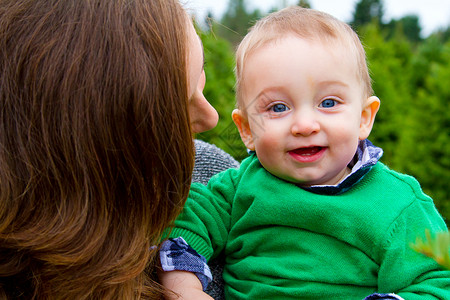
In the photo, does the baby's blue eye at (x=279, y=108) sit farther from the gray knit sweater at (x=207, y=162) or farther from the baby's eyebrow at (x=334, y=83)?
the gray knit sweater at (x=207, y=162)

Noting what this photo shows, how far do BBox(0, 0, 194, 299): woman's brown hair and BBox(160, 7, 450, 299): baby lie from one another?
0.32 m

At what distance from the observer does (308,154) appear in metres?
1.60

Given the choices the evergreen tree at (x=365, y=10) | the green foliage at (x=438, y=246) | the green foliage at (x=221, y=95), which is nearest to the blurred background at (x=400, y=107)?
the green foliage at (x=221, y=95)

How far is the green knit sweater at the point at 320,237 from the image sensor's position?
4.83 feet

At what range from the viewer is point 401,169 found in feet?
18.1

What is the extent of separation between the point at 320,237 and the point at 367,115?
1.58 ft

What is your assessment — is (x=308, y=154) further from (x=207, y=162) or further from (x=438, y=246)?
(x=438, y=246)

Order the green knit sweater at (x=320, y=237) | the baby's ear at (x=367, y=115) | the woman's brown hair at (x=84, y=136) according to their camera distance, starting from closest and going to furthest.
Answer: the woman's brown hair at (x=84, y=136) → the green knit sweater at (x=320, y=237) → the baby's ear at (x=367, y=115)

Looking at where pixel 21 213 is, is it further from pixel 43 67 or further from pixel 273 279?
pixel 273 279

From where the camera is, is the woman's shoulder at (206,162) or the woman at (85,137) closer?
the woman at (85,137)

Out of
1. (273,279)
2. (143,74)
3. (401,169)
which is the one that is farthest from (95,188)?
(401,169)

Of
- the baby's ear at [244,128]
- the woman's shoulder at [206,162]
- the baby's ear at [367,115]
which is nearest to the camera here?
the baby's ear at [367,115]

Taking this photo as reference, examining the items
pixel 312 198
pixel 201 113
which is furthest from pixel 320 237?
pixel 201 113

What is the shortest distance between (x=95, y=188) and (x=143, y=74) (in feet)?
1.10
